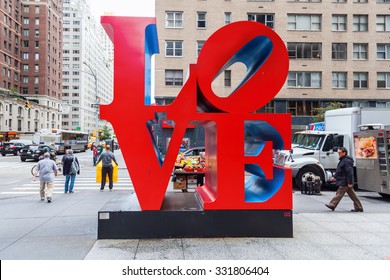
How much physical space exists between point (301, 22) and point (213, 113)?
34.2m

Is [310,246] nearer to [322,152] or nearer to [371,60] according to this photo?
[322,152]

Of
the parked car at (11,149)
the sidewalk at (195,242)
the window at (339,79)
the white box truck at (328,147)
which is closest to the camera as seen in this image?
the sidewalk at (195,242)

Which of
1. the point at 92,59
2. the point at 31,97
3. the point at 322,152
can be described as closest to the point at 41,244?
the point at 322,152

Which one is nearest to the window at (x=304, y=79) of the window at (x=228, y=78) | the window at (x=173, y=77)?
the window at (x=228, y=78)

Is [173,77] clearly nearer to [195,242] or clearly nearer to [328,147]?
[328,147]

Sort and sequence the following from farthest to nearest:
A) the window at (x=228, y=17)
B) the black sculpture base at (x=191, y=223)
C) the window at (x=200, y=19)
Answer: the window at (x=228, y=17)
the window at (x=200, y=19)
the black sculpture base at (x=191, y=223)

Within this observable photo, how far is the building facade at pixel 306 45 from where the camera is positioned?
3569 cm

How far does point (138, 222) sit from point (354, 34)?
3804 cm

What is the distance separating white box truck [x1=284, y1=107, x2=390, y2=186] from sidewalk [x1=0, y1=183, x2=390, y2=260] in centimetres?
494

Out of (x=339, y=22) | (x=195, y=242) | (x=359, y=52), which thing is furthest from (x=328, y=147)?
(x=339, y=22)

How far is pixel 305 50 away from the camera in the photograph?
1457 inches

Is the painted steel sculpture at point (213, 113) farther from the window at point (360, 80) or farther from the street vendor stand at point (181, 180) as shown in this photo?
the window at point (360, 80)

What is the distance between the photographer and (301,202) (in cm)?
1177

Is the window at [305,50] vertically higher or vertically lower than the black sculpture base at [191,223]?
higher
